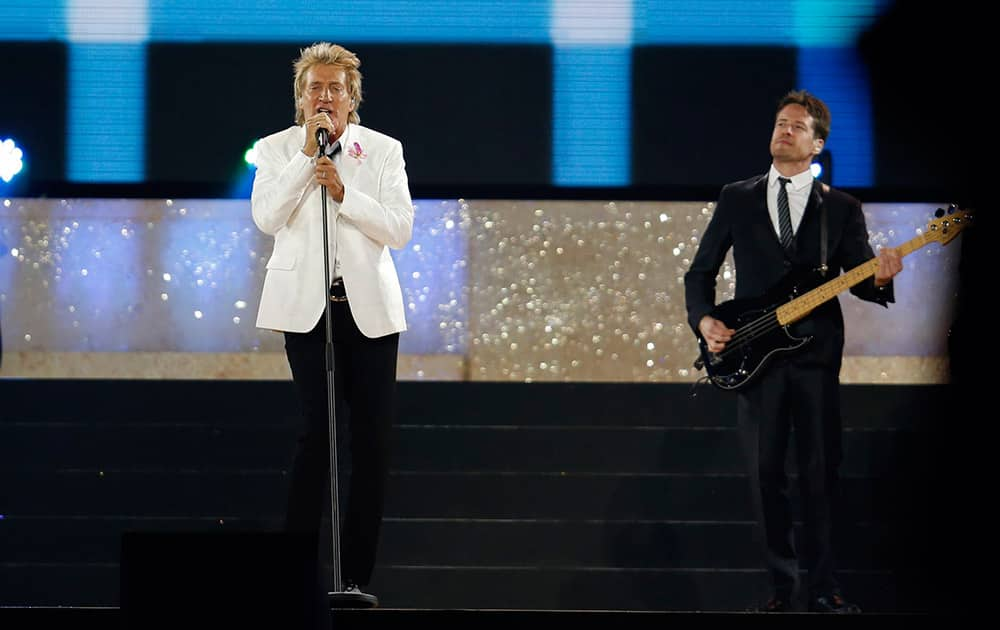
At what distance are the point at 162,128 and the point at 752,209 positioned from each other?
2242mm

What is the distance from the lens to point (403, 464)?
5188 millimetres

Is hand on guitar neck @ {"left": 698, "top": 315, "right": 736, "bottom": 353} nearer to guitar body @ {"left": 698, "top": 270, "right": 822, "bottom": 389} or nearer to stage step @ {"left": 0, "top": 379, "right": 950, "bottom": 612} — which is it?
guitar body @ {"left": 698, "top": 270, "right": 822, "bottom": 389}

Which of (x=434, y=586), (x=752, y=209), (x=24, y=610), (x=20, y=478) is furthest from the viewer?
Result: (x=20, y=478)

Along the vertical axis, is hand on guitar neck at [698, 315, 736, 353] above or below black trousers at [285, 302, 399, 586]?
above

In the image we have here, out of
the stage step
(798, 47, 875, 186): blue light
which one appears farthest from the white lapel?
(798, 47, 875, 186): blue light

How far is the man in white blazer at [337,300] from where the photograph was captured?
13.1 ft

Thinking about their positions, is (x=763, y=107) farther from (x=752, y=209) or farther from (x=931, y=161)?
(x=752, y=209)

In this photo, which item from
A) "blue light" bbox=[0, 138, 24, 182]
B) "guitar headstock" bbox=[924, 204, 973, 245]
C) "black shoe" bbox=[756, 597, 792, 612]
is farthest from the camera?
"blue light" bbox=[0, 138, 24, 182]

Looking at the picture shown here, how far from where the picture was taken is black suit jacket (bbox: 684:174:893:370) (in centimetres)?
434

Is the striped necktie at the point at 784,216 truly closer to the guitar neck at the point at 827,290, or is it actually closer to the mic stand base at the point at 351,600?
the guitar neck at the point at 827,290

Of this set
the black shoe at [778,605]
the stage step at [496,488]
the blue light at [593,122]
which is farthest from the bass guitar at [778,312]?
the blue light at [593,122]

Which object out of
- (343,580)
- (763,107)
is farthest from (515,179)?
(343,580)

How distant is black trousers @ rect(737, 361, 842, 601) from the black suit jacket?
0.29 ft

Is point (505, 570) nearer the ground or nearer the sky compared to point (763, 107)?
nearer the ground
